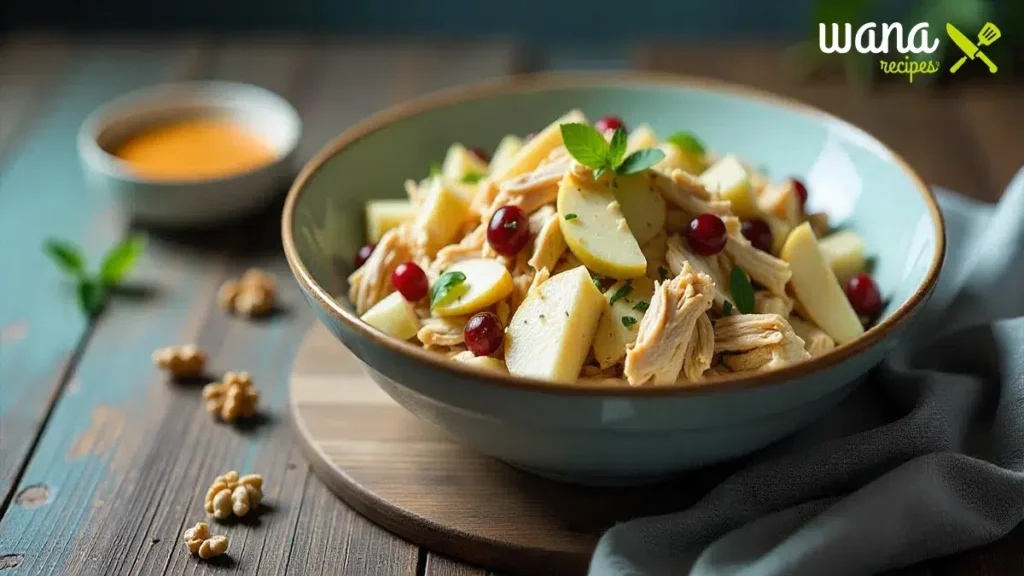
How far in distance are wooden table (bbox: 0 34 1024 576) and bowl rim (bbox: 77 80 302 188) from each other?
228 mm

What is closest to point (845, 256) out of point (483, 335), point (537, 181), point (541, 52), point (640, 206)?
point (640, 206)

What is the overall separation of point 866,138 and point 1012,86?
6.24 ft

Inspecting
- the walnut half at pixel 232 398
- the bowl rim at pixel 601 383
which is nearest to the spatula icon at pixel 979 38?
the bowl rim at pixel 601 383

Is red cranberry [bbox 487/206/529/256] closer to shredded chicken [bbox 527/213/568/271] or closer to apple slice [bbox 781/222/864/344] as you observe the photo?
shredded chicken [bbox 527/213/568/271]

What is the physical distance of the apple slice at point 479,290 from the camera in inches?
96.7

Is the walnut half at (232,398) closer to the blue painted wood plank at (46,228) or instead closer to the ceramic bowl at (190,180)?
the blue painted wood plank at (46,228)

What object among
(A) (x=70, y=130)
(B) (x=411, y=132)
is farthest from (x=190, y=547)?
(A) (x=70, y=130)

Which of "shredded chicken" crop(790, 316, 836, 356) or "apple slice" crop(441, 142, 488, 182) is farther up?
"shredded chicken" crop(790, 316, 836, 356)

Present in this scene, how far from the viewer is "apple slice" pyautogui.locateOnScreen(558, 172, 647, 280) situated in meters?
2.43

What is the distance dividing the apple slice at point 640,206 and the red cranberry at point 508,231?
0.79 ft

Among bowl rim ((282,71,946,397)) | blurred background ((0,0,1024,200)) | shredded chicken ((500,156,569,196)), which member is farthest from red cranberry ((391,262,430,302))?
blurred background ((0,0,1024,200))

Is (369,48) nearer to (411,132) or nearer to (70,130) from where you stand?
→ (70,130)

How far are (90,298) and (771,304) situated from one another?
2109 mm

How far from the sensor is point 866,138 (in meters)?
3.10
